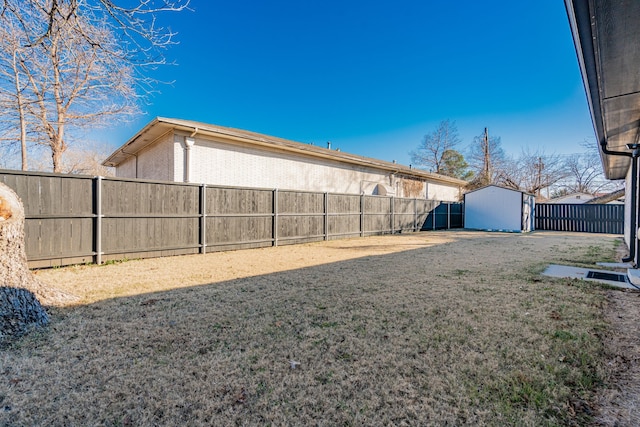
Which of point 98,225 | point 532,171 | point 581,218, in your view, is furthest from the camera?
point 532,171

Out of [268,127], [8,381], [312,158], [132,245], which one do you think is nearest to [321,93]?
[268,127]

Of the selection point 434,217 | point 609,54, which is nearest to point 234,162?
point 609,54

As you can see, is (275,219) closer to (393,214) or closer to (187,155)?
(187,155)

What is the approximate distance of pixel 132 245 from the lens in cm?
616

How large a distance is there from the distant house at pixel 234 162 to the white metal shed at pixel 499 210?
18.6ft

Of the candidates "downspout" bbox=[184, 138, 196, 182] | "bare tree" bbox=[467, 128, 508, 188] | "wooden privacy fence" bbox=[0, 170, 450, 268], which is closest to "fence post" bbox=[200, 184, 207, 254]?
"wooden privacy fence" bbox=[0, 170, 450, 268]

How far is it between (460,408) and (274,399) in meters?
1.08

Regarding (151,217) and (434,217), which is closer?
(151,217)

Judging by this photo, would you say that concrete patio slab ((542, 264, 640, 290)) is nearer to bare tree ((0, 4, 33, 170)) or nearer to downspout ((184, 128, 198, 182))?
downspout ((184, 128, 198, 182))

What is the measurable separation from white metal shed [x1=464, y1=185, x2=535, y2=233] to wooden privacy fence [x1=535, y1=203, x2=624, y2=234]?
3.26 ft

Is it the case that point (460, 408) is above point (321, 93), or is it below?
below

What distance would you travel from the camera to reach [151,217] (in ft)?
21.1

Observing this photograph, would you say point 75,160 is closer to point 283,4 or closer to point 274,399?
point 283,4

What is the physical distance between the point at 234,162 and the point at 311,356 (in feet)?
30.2
